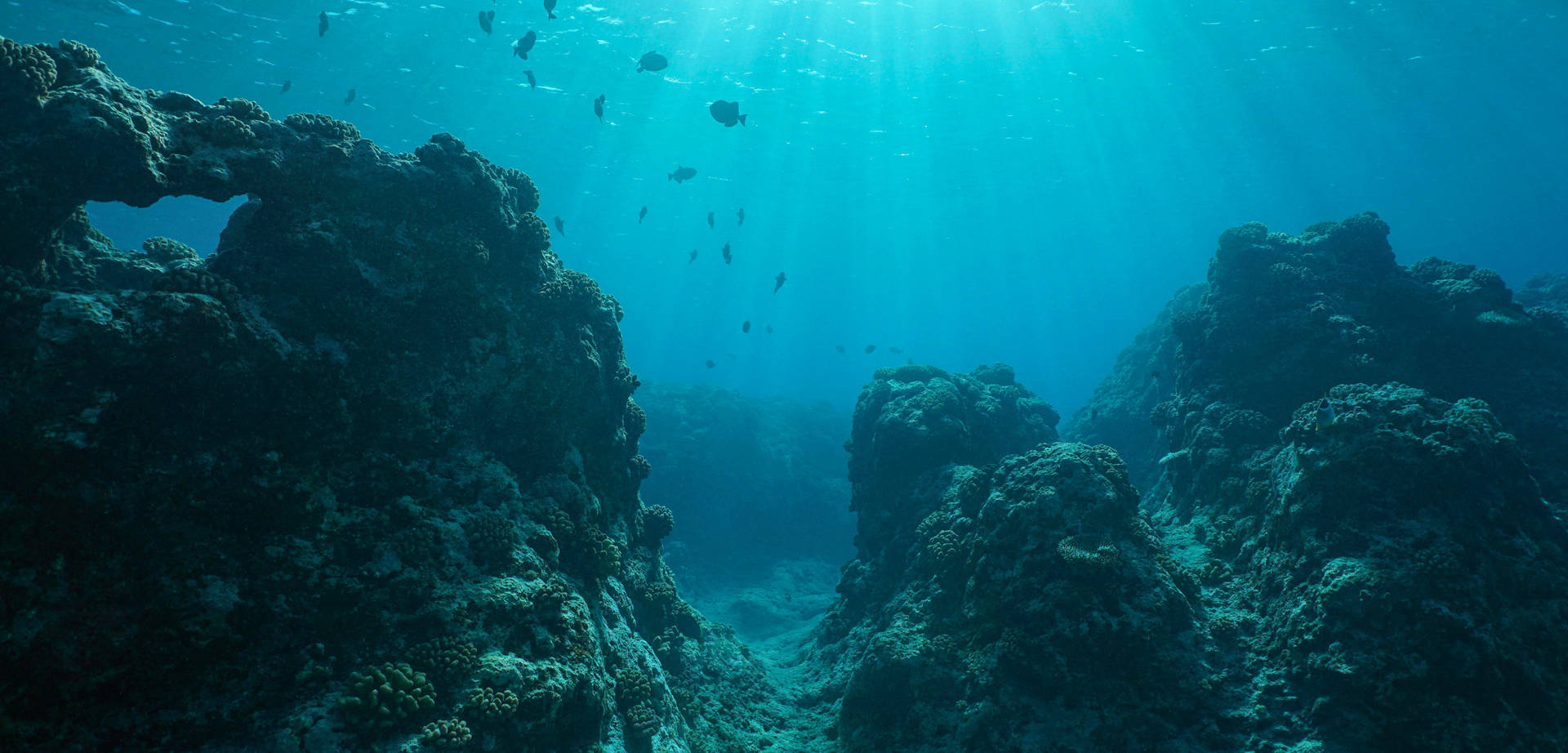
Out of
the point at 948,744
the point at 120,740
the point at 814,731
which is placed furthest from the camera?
the point at 814,731

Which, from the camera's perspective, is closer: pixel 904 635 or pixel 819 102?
pixel 904 635

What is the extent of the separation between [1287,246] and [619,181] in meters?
55.2

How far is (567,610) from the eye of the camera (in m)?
8.59

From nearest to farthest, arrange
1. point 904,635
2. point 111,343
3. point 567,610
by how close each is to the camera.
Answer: point 111,343 → point 567,610 → point 904,635

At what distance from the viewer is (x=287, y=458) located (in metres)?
7.32

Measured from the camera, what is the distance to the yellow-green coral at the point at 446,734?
6086 mm

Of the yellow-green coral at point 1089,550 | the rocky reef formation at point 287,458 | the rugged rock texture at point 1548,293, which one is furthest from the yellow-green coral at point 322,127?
the rugged rock texture at point 1548,293

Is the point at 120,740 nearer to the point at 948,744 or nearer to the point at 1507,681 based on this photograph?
the point at 948,744

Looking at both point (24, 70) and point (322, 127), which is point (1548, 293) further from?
point (24, 70)

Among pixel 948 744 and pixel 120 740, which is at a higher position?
pixel 948 744

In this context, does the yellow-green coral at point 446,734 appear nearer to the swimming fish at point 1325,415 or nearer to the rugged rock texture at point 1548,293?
the swimming fish at point 1325,415

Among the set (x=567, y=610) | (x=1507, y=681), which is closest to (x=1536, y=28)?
(x=1507, y=681)

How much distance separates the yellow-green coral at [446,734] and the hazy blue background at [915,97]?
107 ft

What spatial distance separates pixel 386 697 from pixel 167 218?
2899 inches
